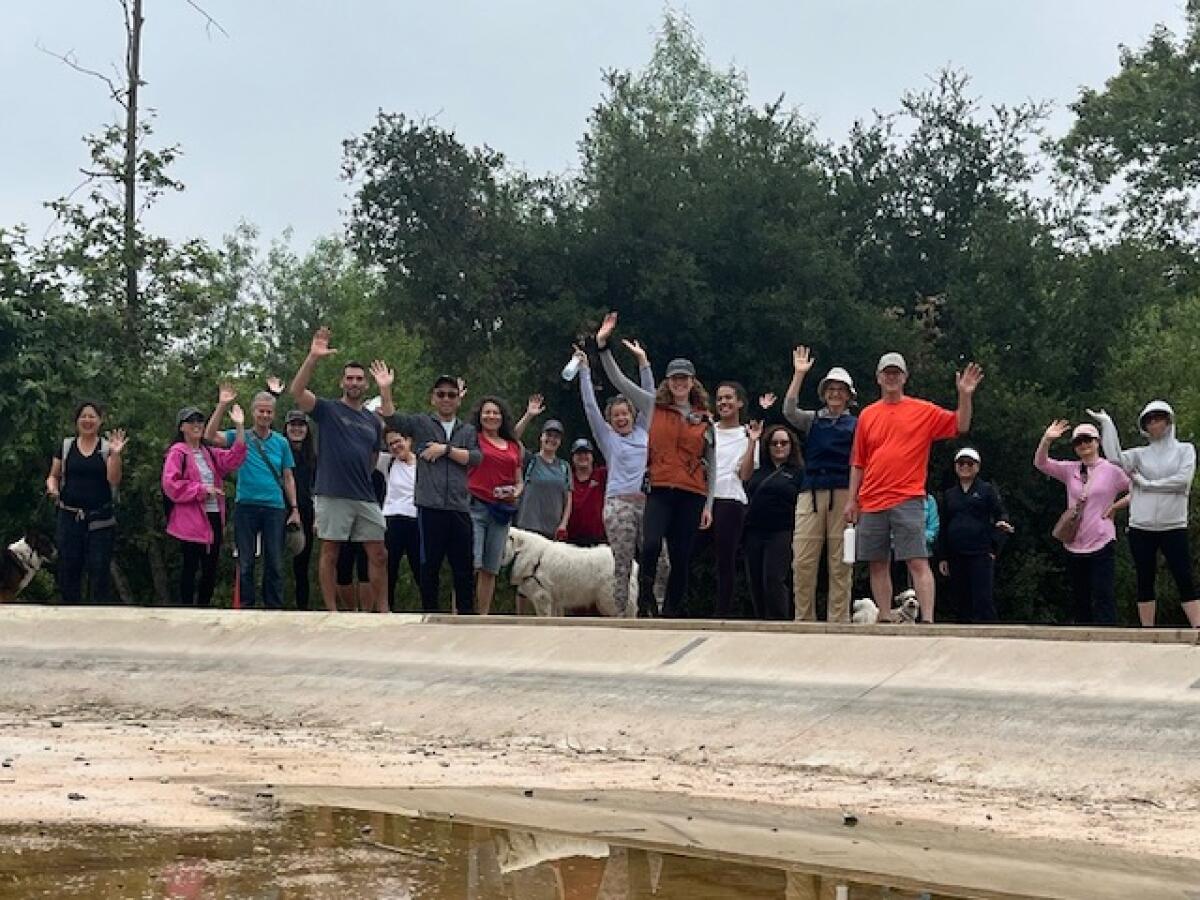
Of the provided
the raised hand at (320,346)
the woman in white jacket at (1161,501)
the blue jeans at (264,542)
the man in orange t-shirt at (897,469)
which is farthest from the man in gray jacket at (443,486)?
the woman in white jacket at (1161,501)

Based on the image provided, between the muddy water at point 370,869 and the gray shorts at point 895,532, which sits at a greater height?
the gray shorts at point 895,532

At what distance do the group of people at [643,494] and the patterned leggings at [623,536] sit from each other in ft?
0.05

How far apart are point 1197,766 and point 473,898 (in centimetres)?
300

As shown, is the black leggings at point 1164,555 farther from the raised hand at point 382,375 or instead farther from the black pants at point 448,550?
the raised hand at point 382,375

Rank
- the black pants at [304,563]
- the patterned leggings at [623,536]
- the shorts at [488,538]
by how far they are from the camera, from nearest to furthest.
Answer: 1. the patterned leggings at [623,536]
2. the shorts at [488,538]
3. the black pants at [304,563]

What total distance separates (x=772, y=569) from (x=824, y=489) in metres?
1.33

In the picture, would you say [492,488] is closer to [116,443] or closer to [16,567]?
[116,443]

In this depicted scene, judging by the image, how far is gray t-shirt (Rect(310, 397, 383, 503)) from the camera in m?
13.6

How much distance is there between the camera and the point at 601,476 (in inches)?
637

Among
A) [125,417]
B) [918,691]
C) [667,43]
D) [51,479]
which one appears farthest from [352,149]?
[918,691]

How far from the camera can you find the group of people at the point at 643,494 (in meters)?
12.5

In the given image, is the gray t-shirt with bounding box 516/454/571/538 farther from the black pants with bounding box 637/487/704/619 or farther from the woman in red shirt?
the black pants with bounding box 637/487/704/619

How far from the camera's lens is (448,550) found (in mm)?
13641

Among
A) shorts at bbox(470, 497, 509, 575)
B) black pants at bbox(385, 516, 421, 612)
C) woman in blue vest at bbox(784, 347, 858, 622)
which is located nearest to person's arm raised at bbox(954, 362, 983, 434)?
woman in blue vest at bbox(784, 347, 858, 622)
